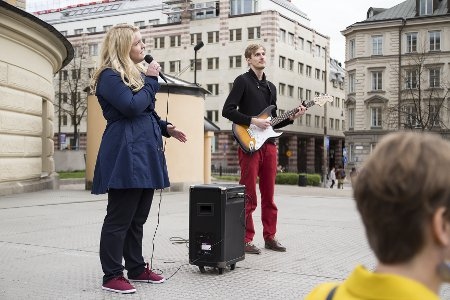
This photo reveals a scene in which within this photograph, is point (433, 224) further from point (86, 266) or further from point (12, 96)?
point (12, 96)

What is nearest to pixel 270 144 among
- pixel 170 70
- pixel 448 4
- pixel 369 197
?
pixel 369 197

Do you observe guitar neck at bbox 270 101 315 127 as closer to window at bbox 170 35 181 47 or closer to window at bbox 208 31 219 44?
window at bbox 208 31 219 44

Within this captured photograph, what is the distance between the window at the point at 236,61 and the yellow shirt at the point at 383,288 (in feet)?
216

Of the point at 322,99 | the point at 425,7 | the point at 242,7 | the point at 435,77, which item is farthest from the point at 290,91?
the point at 322,99

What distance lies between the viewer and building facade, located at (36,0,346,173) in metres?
65.6

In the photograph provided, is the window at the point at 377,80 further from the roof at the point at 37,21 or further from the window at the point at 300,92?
the roof at the point at 37,21

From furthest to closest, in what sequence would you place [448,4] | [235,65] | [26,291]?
1. [235,65]
2. [448,4]
3. [26,291]

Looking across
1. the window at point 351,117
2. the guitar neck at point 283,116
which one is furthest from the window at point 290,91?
the guitar neck at point 283,116

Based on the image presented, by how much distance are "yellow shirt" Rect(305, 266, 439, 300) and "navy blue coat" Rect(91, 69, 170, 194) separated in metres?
3.32

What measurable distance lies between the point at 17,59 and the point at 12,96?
1.08 metres

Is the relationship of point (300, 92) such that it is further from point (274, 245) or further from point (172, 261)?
point (172, 261)

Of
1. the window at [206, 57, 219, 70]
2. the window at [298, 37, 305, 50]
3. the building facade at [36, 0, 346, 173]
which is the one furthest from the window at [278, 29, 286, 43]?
the window at [206, 57, 219, 70]

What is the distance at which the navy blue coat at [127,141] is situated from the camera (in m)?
4.50

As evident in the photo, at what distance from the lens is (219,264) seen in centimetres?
532
